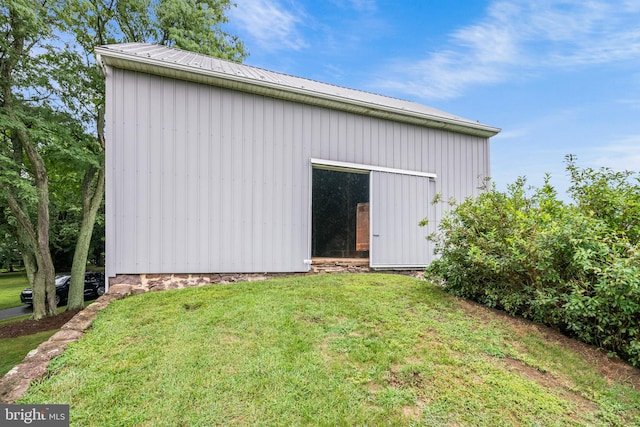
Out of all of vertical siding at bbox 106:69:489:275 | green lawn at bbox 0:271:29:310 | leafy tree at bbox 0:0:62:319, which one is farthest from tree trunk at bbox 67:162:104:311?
green lawn at bbox 0:271:29:310

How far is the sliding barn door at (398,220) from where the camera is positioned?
5.95 metres

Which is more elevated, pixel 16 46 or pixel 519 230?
pixel 16 46

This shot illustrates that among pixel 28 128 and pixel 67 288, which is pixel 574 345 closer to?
pixel 28 128

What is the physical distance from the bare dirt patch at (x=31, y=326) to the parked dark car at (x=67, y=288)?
175 inches

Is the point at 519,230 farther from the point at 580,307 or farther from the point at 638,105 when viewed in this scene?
the point at 638,105

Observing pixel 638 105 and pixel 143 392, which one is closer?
pixel 143 392

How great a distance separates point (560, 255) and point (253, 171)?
→ 13.7ft

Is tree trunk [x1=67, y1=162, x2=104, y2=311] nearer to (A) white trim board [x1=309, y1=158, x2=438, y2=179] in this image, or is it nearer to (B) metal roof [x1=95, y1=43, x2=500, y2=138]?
(B) metal roof [x1=95, y1=43, x2=500, y2=138]

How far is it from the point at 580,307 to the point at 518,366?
0.80m

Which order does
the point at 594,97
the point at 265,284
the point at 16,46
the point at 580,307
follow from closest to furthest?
the point at 580,307
the point at 265,284
the point at 16,46
the point at 594,97

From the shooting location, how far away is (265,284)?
4555 millimetres

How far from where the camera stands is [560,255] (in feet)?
9.82

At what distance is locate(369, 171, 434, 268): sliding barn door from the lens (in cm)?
595

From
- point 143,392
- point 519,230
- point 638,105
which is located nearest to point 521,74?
point 638,105
